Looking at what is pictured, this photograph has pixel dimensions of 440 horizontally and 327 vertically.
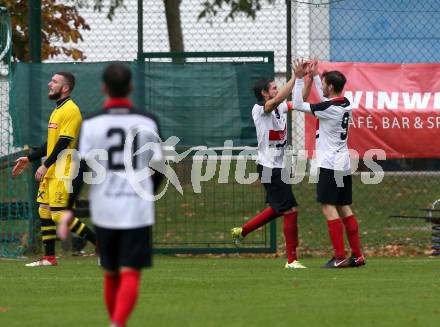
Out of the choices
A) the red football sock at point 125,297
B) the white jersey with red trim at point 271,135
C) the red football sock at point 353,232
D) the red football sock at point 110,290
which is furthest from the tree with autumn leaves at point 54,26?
the red football sock at point 125,297

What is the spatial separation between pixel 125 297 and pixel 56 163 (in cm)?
550

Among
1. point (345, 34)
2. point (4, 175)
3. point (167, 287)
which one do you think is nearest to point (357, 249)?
point (167, 287)

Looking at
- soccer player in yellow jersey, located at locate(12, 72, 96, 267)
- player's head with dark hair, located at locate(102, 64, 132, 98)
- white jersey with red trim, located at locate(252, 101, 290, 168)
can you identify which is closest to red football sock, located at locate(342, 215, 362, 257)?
white jersey with red trim, located at locate(252, 101, 290, 168)

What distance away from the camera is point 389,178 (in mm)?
15523

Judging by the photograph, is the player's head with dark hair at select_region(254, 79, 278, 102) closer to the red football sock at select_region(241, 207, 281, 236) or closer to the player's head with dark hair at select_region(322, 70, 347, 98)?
the player's head with dark hair at select_region(322, 70, 347, 98)

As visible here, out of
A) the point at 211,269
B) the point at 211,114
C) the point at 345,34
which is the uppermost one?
the point at 345,34

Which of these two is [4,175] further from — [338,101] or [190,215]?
[338,101]

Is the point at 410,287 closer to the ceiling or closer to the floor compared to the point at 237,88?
closer to the floor

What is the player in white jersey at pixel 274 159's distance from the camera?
11453 mm

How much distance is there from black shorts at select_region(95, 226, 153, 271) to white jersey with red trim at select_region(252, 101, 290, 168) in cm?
496

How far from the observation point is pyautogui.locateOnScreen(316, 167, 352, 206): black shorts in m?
11.2

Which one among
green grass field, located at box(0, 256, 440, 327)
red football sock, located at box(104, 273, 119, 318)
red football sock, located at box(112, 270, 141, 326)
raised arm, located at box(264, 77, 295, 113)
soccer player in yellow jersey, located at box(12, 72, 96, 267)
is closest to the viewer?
red football sock, located at box(112, 270, 141, 326)

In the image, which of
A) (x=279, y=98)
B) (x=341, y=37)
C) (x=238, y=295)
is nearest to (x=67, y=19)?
(x=341, y=37)

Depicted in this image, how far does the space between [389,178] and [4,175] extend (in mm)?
5224
